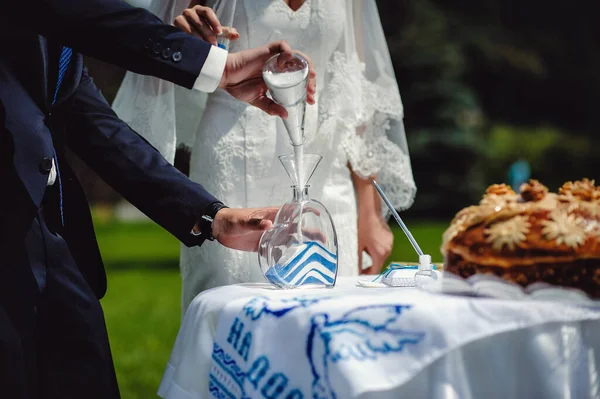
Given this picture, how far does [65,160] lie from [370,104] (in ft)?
4.22

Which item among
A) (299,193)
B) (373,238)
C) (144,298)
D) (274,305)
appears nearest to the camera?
(274,305)

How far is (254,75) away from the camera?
2.01 m

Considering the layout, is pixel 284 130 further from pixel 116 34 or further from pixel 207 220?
pixel 116 34

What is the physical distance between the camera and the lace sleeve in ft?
9.39

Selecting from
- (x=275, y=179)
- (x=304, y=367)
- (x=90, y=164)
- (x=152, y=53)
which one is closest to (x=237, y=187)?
(x=275, y=179)

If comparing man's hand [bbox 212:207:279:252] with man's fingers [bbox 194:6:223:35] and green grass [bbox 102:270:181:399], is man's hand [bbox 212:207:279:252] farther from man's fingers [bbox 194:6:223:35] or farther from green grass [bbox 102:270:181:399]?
green grass [bbox 102:270:181:399]

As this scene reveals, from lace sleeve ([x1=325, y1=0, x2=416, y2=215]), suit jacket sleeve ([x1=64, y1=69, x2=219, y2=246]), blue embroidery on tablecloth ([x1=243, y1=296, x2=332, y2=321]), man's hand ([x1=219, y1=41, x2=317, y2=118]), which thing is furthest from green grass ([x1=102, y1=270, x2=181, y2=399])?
blue embroidery on tablecloth ([x1=243, y1=296, x2=332, y2=321])

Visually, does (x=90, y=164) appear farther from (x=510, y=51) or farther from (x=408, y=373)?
(x=510, y=51)

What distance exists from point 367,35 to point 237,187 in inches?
27.8

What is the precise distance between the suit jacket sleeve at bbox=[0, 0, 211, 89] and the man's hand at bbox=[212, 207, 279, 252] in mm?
320

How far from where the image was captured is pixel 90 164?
2.06 meters

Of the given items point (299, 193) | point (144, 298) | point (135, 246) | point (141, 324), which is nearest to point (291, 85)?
point (299, 193)

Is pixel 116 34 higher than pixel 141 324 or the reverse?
higher

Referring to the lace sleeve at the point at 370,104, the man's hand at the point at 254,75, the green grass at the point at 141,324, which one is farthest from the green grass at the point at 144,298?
the man's hand at the point at 254,75
